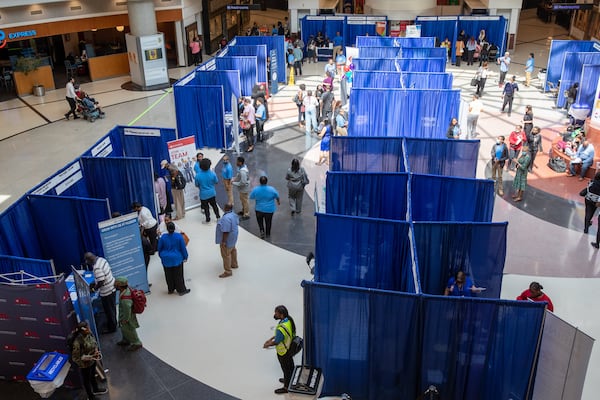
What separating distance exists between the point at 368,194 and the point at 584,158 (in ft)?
22.7

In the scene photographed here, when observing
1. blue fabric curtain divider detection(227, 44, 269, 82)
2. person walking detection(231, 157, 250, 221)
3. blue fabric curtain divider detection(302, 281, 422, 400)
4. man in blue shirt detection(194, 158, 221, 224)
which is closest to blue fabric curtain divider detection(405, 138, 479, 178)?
person walking detection(231, 157, 250, 221)

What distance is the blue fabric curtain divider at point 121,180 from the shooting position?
1154 centimetres

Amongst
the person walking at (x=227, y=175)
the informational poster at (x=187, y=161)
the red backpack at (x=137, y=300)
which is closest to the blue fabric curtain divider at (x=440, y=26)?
the person walking at (x=227, y=175)

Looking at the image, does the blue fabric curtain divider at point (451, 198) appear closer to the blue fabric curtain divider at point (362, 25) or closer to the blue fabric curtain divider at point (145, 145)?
the blue fabric curtain divider at point (145, 145)

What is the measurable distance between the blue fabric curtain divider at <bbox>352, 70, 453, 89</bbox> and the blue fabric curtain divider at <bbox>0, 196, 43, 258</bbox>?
986cm

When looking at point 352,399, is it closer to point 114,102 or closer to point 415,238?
point 415,238

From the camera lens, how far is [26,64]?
75.2ft

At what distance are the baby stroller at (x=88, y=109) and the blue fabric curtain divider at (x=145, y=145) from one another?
738 cm

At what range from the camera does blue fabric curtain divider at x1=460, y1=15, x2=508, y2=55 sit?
91.0 ft

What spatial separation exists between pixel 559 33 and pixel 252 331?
30.9 m

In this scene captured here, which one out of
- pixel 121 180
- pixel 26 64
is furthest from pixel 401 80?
pixel 26 64

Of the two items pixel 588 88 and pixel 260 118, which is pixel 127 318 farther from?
pixel 588 88

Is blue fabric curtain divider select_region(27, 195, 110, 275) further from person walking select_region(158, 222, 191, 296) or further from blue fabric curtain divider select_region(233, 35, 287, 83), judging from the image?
blue fabric curtain divider select_region(233, 35, 287, 83)

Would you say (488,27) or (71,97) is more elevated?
(488,27)
